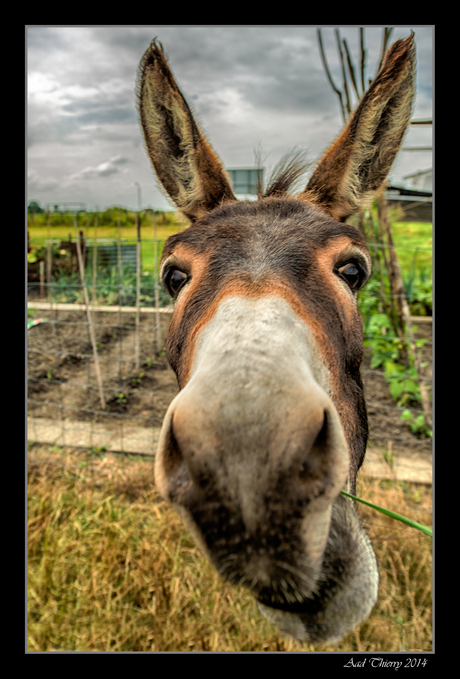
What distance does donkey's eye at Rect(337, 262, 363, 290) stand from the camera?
199 cm

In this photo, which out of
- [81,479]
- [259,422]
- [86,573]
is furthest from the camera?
[81,479]

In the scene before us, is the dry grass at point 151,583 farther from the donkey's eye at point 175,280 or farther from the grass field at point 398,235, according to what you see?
the grass field at point 398,235

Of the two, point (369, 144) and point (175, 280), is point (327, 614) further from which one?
point (369, 144)

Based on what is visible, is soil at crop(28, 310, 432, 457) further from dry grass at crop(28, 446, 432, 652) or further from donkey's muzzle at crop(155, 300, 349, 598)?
donkey's muzzle at crop(155, 300, 349, 598)

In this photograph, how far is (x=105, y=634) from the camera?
130 inches

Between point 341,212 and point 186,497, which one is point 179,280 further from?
point 186,497

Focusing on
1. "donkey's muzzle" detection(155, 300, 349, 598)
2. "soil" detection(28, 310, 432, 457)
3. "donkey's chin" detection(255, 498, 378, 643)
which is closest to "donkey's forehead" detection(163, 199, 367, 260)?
"donkey's muzzle" detection(155, 300, 349, 598)

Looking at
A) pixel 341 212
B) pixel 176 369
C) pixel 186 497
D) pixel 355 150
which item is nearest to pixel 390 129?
pixel 355 150

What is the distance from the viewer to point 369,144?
2.46 m

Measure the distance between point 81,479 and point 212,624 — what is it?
2.44 metres

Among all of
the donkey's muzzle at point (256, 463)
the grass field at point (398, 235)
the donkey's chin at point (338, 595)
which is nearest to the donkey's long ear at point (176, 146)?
the donkey's muzzle at point (256, 463)

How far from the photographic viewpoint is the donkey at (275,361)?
1081 mm

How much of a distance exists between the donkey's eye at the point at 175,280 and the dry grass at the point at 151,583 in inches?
95.1
